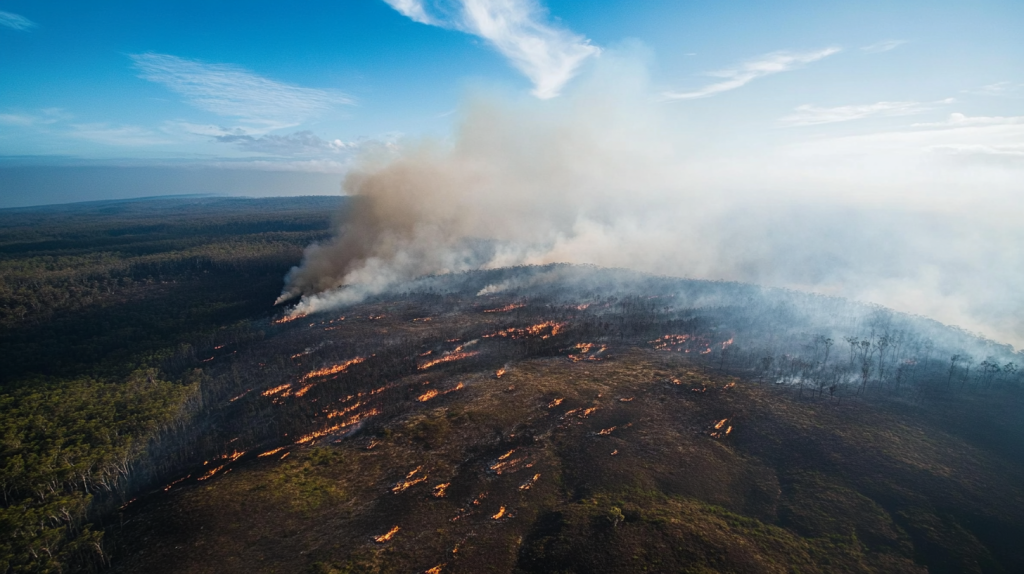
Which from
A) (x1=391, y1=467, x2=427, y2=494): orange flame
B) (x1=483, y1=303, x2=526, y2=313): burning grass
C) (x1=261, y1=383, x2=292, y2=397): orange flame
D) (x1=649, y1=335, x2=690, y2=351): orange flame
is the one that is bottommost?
(x1=391, y1=467, x2=427, y2=494): orange flame

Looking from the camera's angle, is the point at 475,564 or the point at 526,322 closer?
the point at 475,564

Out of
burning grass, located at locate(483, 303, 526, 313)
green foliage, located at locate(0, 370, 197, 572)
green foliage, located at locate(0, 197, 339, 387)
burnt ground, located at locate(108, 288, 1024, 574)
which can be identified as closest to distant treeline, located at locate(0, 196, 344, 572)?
green foliage, located at locate(0, 370, 197, 572)

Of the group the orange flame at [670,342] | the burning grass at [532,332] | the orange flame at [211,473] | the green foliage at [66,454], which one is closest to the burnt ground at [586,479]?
the orange flame at [211,473]

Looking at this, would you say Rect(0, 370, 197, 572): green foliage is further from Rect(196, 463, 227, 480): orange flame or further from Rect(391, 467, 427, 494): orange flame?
Rect(391, 467, 427, 494): orange flame

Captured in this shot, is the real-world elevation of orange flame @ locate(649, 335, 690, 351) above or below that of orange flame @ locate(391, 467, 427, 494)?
above

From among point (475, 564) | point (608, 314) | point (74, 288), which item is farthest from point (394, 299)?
point (74, 288)

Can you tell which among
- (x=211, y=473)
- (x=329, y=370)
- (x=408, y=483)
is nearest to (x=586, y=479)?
(x=408, y=483)

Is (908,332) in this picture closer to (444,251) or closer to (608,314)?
(608,314)

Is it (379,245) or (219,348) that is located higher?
(379,245)
